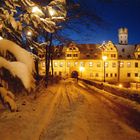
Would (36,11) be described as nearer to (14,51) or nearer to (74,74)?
(14,51)

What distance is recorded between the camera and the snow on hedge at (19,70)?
4031 mm

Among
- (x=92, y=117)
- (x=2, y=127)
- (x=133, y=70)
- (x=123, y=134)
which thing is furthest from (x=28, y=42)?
(x=133, y=70)

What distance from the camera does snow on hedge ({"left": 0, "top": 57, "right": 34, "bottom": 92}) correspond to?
403cm

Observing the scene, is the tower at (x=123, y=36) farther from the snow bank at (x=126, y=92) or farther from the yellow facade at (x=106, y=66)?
the snow bank at (x=126, y=92)

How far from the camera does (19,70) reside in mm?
4047

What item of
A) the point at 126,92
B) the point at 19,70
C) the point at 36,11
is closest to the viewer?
the point at 19,70

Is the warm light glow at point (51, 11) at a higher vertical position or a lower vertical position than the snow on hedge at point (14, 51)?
higher

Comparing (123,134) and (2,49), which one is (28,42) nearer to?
(2,49)

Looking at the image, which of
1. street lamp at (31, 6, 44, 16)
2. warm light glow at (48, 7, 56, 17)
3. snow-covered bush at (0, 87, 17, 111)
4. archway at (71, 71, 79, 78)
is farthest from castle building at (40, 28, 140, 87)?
snow-covered bush at (0, 87, 17, 111)

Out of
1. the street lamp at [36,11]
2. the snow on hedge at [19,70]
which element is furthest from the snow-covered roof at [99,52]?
the snow on hedge at [19,70]

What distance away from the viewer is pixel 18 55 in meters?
4.14

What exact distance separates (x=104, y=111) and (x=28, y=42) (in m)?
12.9

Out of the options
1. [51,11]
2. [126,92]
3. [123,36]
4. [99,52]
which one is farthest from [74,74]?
[51,11]

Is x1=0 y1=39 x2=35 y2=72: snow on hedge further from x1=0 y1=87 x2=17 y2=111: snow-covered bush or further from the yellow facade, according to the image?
the yellow facade
